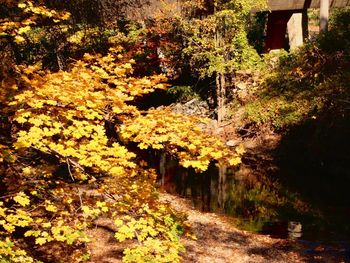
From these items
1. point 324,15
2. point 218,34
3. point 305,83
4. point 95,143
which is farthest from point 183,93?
point 95,143

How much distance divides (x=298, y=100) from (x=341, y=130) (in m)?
3.60

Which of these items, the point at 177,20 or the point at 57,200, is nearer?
the point at 57,200

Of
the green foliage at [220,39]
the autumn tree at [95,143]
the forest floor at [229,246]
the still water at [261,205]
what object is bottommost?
the forest floor at [229,246]

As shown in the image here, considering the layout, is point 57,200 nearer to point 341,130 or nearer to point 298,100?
point 341,130

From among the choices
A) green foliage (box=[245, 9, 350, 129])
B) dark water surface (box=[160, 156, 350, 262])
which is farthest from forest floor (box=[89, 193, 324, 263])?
green foliage (box=[245, 9, 350, 129])

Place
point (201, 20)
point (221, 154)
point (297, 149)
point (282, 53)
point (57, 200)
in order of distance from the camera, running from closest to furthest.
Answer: point (221, 154) < point (57, 200) < point (297, 149) < point (201, 20) < point (282, 53)

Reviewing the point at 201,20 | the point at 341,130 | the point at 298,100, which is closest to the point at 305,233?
the point at 341,130

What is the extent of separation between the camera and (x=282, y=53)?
25.6m

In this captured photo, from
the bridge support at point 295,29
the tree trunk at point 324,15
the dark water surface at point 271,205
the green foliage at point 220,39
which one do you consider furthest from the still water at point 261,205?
the bridge support at point 295,29

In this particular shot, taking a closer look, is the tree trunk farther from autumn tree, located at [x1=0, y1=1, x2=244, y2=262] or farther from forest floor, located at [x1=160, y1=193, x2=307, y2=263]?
autumn tree, located at [x1=0, y1=1, x2=244, y2=262]

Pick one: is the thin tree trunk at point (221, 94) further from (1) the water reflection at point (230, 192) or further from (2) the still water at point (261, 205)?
(2) the still water at point (261, 205)

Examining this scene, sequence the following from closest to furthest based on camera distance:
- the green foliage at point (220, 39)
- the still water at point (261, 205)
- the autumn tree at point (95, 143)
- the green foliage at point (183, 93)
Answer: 1. the autumn tree at point (95, 143)
2. the still water at point (261, 205)
3. the green foliage at point (220, 39)
4. the green foliage at point (183, 93)

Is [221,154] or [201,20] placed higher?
[201,20]

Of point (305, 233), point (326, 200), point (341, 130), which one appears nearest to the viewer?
point (305, 233)
